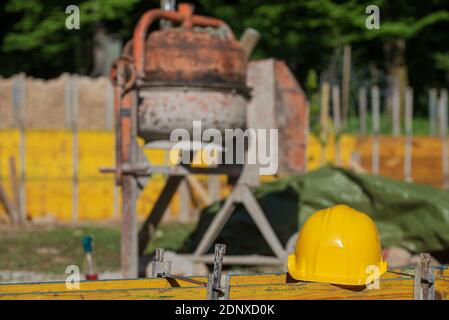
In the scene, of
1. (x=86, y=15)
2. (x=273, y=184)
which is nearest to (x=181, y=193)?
(x=273, y=184)

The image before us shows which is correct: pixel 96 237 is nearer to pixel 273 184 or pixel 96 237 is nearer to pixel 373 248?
pixel 273 184

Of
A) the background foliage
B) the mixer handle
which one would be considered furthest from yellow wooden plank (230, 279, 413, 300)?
the background foliage

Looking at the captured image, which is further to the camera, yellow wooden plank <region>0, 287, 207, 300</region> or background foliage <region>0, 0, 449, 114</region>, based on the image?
background foliage <region>0, 0, 449, 114</region>

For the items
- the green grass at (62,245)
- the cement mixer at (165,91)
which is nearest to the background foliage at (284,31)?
the green grass at (62,245)

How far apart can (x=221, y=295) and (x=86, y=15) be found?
23.3 metres

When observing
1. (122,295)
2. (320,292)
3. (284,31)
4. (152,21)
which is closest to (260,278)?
(320,292)

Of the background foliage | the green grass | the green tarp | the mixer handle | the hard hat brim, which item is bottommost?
the green grass

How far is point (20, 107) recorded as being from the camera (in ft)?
61.8

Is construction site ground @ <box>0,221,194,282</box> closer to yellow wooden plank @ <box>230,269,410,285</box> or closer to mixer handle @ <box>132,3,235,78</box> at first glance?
mixer handle @ <box>132,3,235,78</box>

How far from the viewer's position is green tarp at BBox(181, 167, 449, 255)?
40.0ft

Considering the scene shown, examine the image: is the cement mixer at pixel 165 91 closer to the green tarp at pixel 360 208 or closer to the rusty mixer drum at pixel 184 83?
the rusty mixer drum at pixel 184 83

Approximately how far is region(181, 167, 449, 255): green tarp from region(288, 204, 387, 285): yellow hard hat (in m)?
6.04
